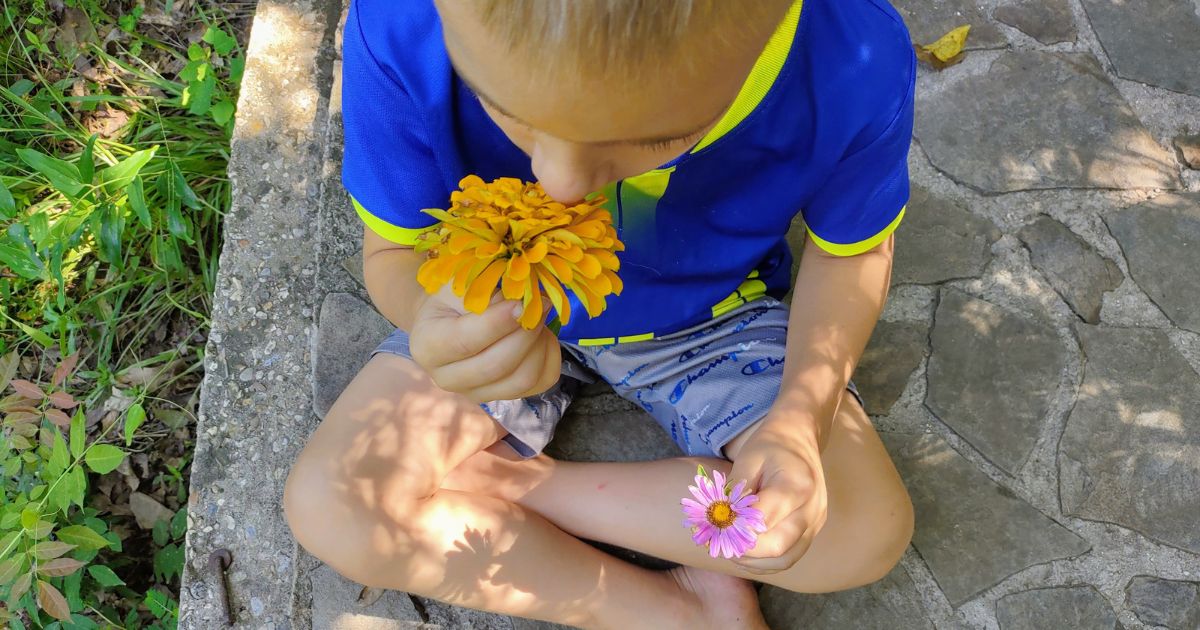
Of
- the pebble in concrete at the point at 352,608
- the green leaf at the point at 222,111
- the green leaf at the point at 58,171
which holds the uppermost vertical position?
the green leaf at the point at 58,171

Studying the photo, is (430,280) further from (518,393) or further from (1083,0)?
(1083,0)

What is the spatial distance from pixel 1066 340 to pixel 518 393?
1514 mm

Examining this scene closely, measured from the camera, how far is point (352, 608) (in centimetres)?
197

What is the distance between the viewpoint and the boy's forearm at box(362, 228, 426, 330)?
5.28 feet

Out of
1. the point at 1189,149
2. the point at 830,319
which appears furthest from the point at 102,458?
the point at 1189,149

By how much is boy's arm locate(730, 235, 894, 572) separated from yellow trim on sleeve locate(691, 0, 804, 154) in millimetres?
453

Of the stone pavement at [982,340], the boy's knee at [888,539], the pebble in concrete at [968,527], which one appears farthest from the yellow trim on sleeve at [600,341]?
the pebble in concrete at [968,527]

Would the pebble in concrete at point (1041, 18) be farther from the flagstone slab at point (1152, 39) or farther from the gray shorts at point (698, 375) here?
the gray shorts at point (698, 375)

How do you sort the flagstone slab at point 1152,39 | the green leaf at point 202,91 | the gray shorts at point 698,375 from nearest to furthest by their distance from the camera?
1. the gray shorts at point 698,375
2. the flagstone slab at point 1152,39
3. the green leaf at point 202,91

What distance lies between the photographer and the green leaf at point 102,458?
2010mm

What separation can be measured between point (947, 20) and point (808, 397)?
135 cm

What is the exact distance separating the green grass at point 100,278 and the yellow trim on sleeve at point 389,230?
0.91 meters

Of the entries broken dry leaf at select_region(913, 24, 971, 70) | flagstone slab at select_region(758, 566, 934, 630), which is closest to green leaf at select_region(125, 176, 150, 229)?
flagstone slab at select_region(758, 566, 934, 630)

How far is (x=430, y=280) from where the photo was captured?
1071 mm
